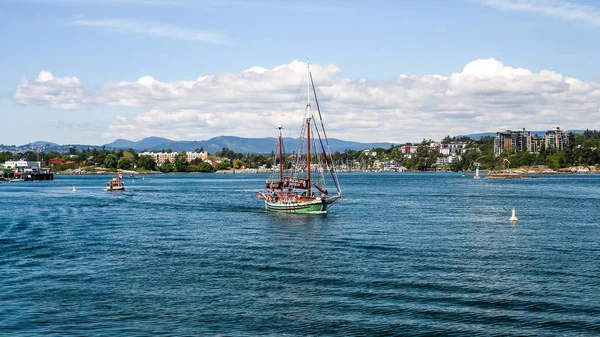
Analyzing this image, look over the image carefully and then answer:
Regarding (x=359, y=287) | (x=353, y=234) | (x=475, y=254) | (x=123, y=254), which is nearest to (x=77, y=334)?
(x=359, y=287)

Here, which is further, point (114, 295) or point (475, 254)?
point (475, 254)

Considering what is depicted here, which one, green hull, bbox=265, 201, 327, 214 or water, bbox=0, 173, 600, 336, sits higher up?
green hull, bbox=265, 201, 327, 214

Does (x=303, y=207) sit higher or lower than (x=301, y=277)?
higher

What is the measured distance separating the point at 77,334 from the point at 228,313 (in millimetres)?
7020

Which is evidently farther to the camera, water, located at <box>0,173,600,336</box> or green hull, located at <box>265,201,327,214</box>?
green hull, located at <box>265,201,327,214</box>

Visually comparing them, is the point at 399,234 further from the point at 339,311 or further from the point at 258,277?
the point at 339,311

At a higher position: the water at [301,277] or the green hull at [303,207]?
the green hull at [303,207]

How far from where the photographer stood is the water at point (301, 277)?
30.9 meters

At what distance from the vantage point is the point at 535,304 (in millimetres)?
33781

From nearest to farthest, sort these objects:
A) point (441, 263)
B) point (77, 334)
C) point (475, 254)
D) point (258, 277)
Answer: point (77, 334)
point (258, 277)
point (441, 263)
point (475, 254)

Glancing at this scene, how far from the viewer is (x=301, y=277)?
41.1 m

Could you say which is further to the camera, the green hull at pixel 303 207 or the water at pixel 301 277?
the green hull at pixel 303 207

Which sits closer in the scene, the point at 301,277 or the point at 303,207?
the point at 301,277

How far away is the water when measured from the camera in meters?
30.9
